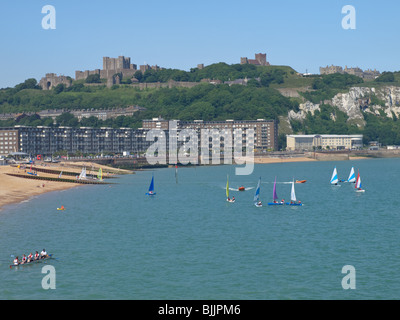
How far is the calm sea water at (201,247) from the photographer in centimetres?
5012

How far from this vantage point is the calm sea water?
50125 mm

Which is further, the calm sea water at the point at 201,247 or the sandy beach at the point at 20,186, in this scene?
the sandy beach at the point at 20,186

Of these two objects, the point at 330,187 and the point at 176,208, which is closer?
the point at 176,208

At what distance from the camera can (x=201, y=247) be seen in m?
67.4

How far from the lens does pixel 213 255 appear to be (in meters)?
63.0

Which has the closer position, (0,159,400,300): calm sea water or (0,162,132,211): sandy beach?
(0,159,400,300): calm sea water

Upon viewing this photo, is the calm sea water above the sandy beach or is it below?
below
